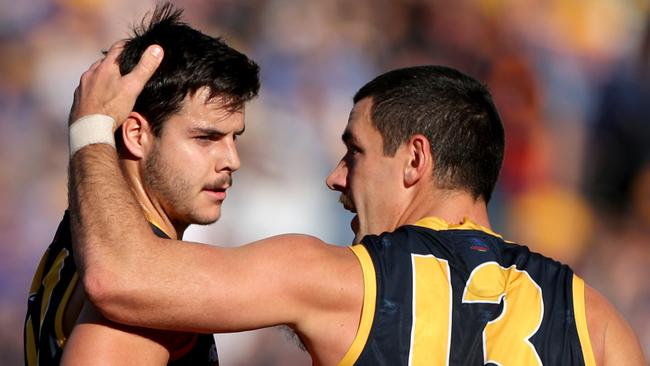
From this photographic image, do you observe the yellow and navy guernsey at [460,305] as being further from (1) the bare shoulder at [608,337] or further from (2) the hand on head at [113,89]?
(2) the hand on head at [113,89]

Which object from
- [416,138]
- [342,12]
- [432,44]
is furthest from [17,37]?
→ [416,138]

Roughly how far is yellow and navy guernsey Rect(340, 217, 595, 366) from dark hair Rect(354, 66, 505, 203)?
0.22m

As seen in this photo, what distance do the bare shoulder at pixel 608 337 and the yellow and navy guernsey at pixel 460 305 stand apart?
0.04m

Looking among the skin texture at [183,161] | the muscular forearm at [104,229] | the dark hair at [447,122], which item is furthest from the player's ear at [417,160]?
the muscular forearm at [104,229]

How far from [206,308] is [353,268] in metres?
0.40

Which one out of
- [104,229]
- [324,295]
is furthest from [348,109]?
[104,229]

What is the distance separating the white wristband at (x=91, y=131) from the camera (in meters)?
2.65

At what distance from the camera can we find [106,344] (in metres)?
2.47

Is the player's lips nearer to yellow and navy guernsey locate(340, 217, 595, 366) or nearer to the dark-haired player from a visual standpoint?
the dark-haired player

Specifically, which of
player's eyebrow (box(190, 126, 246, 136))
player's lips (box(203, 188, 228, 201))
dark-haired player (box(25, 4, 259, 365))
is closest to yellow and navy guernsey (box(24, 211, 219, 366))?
dark-haired player (box(25, 4, 259, 365))

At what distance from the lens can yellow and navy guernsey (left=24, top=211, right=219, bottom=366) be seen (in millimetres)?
2727

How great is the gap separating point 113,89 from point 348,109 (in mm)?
3732

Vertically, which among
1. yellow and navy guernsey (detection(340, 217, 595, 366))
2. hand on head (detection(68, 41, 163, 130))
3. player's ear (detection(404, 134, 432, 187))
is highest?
hand on head (detection(68, 41, 163, 130))

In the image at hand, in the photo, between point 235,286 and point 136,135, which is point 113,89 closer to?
point 136,135
